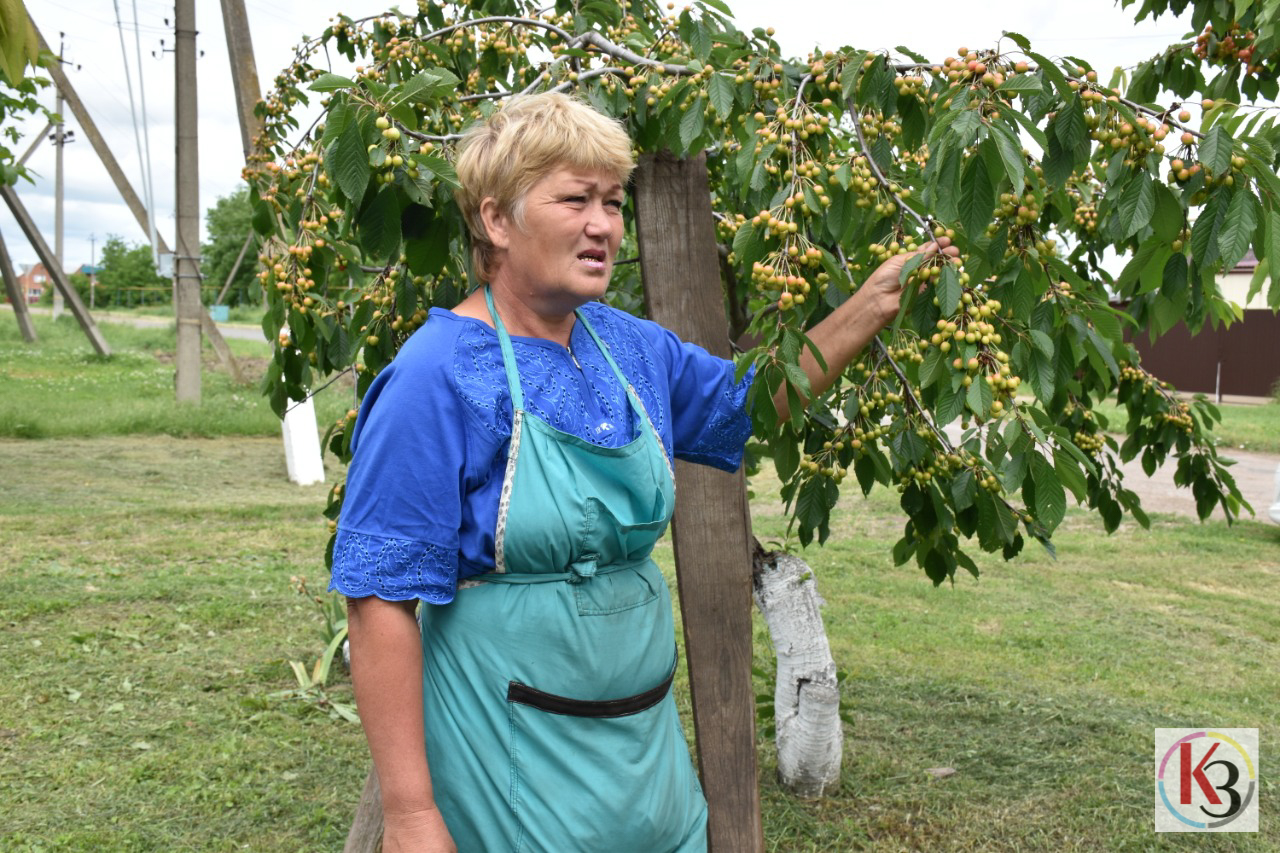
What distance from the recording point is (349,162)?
6.96 feet

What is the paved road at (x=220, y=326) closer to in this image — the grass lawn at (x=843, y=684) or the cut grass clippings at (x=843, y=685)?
the grass lawn at (x=843, y=684)

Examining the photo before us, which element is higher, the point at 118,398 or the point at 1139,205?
the point at 1139,205

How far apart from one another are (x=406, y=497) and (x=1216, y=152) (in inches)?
55.8

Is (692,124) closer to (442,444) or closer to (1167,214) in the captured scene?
(1167,214)

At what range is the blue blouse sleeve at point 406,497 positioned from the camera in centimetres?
165

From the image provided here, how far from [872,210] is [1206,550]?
6456mm

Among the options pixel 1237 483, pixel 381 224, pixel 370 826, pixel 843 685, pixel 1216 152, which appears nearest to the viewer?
pixel 1216 152

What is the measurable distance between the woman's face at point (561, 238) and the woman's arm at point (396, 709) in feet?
1.77

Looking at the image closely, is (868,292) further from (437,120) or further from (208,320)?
Answer: (208,320)

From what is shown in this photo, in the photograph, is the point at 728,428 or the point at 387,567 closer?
the point at 387,567

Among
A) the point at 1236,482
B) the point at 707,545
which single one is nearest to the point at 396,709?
the point at 707,545

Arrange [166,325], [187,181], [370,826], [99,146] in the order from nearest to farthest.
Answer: [370,826], [187,181], [99,146], [166,325]

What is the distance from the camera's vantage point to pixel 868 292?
7.10ft

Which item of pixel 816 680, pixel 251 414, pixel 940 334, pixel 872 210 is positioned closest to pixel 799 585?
pixel 816 680
